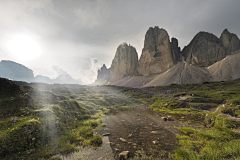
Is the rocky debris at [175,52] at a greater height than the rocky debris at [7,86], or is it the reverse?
the rocky debris at [175,52]

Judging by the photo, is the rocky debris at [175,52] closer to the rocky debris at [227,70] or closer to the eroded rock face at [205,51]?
the eroded rock face at [205,51]

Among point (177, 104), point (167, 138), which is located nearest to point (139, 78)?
point (177, 104)

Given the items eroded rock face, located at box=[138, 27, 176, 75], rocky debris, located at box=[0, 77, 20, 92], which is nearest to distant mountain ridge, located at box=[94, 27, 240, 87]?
eroded rock face, located at box=[138, 27, 176, 75]

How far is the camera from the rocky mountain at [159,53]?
17350 cm

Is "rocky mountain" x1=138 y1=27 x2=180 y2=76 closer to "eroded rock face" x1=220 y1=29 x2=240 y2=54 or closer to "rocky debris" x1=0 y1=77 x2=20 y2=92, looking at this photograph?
"eroded rock face" x1=220 y1=29 x2=240 y2=54

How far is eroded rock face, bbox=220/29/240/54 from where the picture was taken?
158575 millimetres

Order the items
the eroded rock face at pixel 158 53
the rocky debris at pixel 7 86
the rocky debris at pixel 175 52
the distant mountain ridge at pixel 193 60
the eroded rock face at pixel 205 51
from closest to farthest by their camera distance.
Answer: 1. the rocky debris at pixel 7 86
2. the distant mountain ridge at pixel 193 60
3. the eroded rock face at pixel 205 51
4. the eroded rock face at pixel 158 53
5. the rocky debris at pixel 175 52

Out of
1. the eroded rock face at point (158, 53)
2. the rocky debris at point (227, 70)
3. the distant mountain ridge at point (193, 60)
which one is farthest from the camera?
the eroded rock face at point (158, 53)

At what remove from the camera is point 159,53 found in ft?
596

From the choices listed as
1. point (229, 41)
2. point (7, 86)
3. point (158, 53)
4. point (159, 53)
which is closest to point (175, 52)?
point (159, 53)

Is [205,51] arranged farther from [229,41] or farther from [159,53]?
[159,53]

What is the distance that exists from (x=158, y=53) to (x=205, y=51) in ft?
257

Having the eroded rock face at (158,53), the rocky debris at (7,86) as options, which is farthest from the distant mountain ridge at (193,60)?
the rocky debris at (7,86)

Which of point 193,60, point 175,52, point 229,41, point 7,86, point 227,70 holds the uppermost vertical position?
point 229,41
